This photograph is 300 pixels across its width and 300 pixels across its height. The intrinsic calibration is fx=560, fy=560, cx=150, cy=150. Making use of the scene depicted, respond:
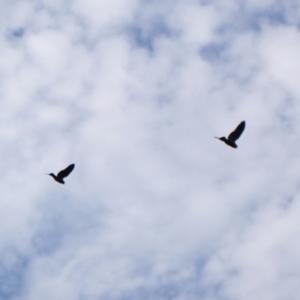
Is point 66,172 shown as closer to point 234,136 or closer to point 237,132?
point 234,136

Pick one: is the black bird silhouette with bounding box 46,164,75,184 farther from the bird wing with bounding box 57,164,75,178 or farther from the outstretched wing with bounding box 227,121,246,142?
the outstretched wing with bounding box 227,121,246,142

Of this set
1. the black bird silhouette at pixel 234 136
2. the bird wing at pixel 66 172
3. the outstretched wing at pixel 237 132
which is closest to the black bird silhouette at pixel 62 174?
the bird wing at pixel 66 172

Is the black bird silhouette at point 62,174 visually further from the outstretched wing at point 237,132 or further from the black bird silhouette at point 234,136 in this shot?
the outstretched wing at point 237,132

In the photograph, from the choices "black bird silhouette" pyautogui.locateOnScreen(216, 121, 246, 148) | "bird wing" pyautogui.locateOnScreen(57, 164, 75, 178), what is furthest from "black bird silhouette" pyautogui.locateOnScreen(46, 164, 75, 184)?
"black bird silhouette" pyautogui.locateOnScreen(216, 121, 246, 148)

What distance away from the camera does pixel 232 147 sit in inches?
1598

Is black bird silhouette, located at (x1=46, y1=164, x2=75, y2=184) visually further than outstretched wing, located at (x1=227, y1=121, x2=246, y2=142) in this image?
Yes

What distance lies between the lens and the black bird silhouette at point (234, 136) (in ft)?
132

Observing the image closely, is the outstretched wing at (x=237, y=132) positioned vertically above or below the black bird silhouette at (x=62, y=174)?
below

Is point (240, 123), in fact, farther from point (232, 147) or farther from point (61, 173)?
point (61, 173)

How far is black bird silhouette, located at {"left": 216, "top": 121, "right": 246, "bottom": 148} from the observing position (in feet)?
132

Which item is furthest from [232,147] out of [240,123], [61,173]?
[61,173]

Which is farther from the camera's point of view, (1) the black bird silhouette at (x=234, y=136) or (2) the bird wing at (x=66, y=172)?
(2) the bird wing at (x=66, y=172)

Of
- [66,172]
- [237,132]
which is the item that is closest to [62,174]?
[66,172]

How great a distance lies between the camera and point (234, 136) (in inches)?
1591
